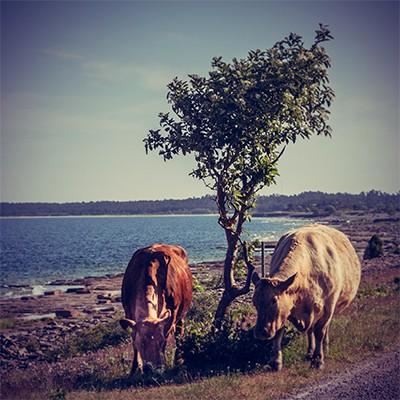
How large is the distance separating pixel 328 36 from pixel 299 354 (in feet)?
27.9

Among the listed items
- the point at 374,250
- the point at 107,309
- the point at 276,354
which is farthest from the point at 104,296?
the point at 276,354

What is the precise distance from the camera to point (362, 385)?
1011 centimetres

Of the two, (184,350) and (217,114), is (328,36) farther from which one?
(184,350)

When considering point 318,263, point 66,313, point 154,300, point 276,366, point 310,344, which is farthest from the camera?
point 66,313

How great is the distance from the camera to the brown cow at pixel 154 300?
37.6 feet

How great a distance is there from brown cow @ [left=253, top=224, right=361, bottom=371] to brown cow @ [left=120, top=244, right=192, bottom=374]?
240 centimetres

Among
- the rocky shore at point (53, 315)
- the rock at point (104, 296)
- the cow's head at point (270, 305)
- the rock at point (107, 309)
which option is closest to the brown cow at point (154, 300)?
the cow's head at point (270, 305)

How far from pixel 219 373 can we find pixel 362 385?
3.05 metres

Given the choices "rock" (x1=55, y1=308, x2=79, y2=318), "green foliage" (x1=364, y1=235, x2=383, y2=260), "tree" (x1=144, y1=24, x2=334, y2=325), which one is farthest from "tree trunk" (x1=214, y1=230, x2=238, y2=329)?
"green foliage" (x1=364, y1=235, x2=383, y2=260)

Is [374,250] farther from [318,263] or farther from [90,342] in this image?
[318,263]

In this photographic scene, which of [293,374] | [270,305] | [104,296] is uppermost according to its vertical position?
[270,305]

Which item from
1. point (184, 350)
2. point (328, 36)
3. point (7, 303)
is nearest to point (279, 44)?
point (328, 36)

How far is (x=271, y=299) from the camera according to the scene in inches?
412

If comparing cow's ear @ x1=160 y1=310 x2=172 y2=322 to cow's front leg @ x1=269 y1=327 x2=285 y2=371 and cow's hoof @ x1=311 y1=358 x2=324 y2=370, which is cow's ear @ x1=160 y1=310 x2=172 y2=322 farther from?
cow's hoof @ x1=311 y1=358 x2=324 y2=370
